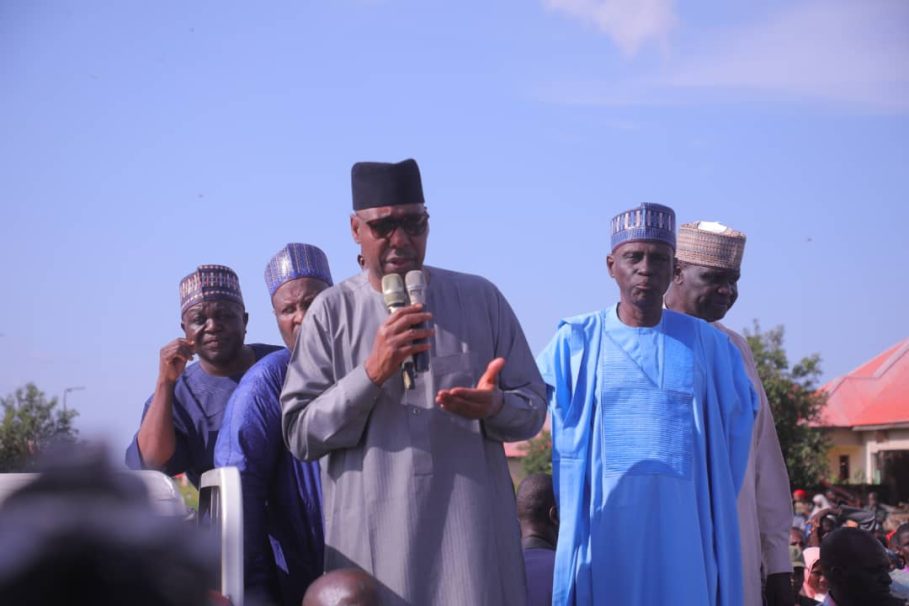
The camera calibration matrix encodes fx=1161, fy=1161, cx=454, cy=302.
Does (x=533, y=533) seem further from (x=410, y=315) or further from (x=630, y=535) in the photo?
(x=410, y=315)

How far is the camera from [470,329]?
4082mm

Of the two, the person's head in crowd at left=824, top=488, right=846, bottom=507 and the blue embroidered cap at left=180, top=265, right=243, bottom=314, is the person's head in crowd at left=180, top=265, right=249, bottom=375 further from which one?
the person's head in crowd at left=824, top=488, right=846, bottom=507

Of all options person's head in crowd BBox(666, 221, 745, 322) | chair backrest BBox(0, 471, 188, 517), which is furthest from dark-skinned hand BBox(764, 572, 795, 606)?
chair backrest BBox(0, 471, 188, 517)

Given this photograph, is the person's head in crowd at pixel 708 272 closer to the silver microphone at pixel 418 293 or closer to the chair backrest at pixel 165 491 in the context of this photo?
the silver microphone at pixel 418 293

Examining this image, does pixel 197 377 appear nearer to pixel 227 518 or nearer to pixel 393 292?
pixel 393 292

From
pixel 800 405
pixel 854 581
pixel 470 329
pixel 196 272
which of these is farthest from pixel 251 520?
pixel 800 405

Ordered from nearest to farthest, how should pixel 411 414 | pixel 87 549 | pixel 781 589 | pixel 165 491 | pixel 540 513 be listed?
pixel 87 549 → pixel 165 491 → pixel 411 414 → pixel 781 589 → pixel 540 513

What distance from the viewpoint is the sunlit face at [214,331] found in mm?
5289

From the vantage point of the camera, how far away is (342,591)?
11.6ft

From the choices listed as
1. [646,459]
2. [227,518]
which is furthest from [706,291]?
[227,518]

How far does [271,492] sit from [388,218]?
1.25 meters

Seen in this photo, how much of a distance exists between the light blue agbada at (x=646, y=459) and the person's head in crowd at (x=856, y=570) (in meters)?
0.77

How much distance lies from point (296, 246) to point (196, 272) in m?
0.48

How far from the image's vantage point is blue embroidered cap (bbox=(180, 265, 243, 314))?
5395mm
